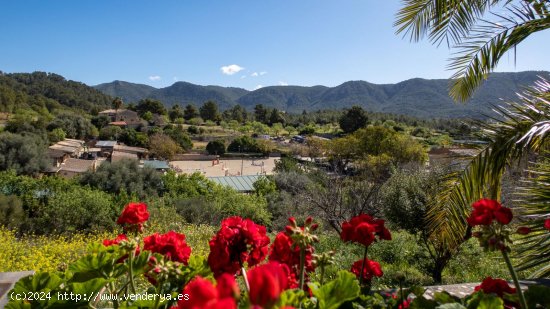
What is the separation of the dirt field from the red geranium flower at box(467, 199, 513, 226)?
3745 cm

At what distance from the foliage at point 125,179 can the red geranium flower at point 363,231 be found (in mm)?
16916

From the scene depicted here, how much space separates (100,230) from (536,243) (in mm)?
12131

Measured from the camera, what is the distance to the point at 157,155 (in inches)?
1837

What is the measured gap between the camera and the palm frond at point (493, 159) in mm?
3027

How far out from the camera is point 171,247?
5.67 feet

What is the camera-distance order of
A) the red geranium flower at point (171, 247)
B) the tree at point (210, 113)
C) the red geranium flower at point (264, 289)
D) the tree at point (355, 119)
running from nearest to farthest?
the red geranium flower at point (264, 289) → the red geranium flower at point (171, 247) → the tree at point (355, 119) → the tree at point (210, 113)

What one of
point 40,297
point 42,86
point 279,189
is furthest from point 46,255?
point 42,86

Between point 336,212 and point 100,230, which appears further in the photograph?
point 100,230

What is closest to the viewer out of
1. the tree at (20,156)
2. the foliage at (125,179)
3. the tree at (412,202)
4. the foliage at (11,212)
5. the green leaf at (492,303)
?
the green leaf at (492,303)

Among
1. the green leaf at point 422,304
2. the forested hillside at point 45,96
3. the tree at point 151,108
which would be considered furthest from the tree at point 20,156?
the tree at point 151,108

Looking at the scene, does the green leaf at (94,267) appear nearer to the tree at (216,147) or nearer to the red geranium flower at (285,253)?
the red geranium flower at (285,253)

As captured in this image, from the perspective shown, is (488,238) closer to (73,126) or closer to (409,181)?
(409,181)

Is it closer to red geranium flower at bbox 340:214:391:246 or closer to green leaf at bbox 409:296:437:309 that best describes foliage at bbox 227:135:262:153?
red geranium flower at bbox 340:214:391:246

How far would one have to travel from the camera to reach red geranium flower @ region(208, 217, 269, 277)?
1.40 m
